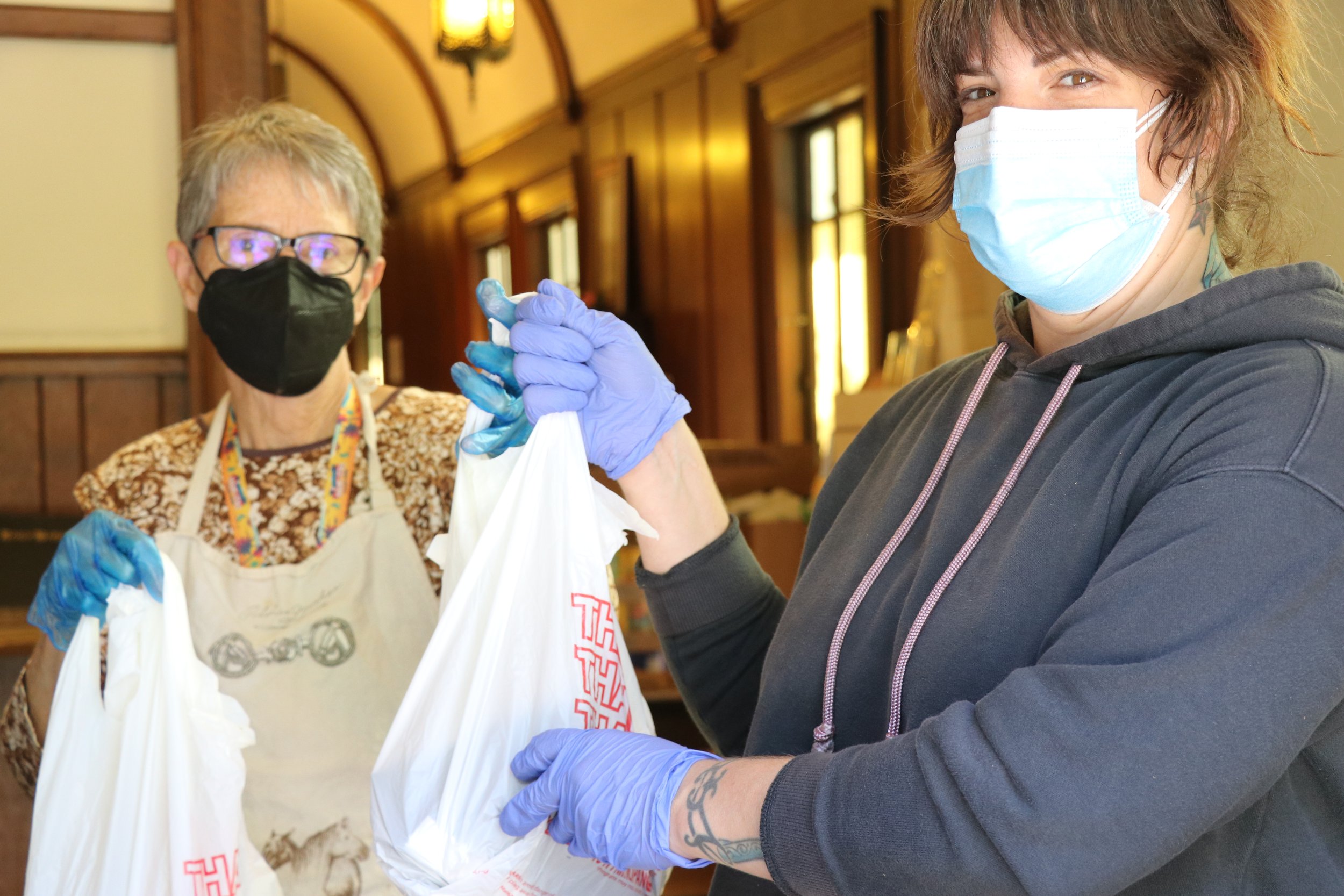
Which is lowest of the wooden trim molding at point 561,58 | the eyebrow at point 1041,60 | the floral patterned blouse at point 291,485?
the floral patterned blouse at point 291,485

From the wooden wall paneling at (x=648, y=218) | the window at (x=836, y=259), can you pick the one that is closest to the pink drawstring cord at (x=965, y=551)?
the window at (x=836, y=259)

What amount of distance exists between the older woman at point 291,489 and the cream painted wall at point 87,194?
0.88m

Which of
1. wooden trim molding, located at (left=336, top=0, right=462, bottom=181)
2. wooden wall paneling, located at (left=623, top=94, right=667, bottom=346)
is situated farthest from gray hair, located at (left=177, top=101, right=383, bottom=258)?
wooden trim molding, located at (left=336, top=0, right=462, bottom=181)

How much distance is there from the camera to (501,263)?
980 cm

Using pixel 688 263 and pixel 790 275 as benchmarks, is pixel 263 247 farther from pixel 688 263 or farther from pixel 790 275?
pixel 688 263

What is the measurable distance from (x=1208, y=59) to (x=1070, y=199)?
0.16 m

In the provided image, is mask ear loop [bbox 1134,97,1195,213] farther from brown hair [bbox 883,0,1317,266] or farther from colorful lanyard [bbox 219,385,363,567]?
colorful lanyard [bbox 219,385,363,567]

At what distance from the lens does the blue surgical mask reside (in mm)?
1077

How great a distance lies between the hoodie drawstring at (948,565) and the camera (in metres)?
1.09

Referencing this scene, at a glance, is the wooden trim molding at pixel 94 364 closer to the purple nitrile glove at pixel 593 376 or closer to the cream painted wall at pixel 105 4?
the cream painted wall at pixel 105 4

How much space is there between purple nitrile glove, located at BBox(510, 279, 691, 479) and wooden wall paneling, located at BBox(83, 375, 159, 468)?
5.60 feet

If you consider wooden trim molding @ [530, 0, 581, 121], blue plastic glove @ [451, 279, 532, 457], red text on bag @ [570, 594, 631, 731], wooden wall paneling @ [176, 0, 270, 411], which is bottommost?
red text on bag @ [570, 594, 631, 731]

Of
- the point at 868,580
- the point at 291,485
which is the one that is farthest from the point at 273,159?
the point at 868,580

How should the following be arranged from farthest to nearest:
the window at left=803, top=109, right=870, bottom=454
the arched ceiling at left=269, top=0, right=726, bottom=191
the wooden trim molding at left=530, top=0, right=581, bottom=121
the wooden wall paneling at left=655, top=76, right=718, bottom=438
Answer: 1. the wooden trim molding at left=530, top=0, right=581, bottom=121
2. the arched ceiling at left=269, top=0, right=726, bottom=191
3. the wooden wall paneling at left=655, top=76, right=718, bottom=438
4. the window at left=803, top=109, right=870, bottom=454
